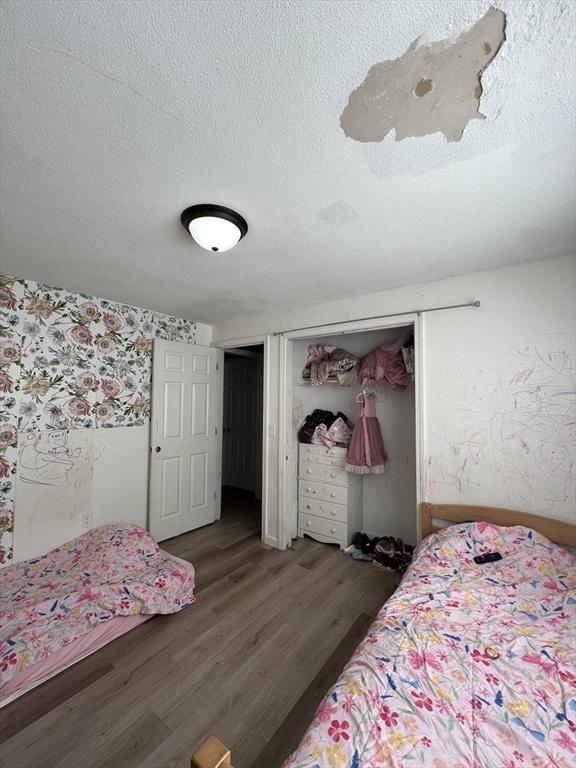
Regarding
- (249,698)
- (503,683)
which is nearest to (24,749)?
(249,698)

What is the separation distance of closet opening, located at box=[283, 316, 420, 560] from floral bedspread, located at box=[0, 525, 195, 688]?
1.29 meters

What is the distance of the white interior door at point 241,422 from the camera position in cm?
495

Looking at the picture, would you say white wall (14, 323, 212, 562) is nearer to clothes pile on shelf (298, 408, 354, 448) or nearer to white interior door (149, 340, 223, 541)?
white interior door (149, 340, 223, 541)

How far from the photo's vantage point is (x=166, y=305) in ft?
9.83

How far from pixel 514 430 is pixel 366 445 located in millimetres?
1221

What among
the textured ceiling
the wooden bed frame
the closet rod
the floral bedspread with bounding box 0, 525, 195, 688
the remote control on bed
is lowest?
the floral bedspread with bounding box 0, 525, 195, 688

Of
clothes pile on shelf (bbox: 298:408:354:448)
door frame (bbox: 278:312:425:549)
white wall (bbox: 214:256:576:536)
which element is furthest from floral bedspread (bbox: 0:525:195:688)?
white wall (bbox: 214:256:576:536)

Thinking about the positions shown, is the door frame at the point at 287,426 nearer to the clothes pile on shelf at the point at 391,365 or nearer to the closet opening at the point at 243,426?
the clothes pile on shelf at the point at 391,365

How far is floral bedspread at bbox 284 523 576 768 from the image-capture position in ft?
2.75

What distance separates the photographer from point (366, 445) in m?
2.95

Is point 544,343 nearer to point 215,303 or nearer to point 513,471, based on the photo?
point 513,471

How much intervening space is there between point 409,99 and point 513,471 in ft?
6.91

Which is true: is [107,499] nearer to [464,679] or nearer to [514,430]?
[464,679]

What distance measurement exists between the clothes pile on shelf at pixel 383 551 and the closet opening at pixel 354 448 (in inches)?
3.9
